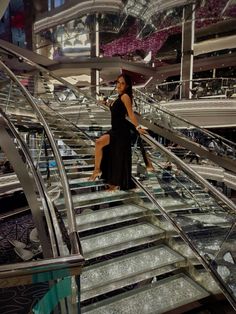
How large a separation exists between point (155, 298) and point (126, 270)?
0.34 metres

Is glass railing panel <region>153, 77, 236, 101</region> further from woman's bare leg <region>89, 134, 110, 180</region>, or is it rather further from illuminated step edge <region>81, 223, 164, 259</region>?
illuminated step edge <region>81, 223, 164, 259</region>

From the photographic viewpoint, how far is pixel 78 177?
436 centimetres

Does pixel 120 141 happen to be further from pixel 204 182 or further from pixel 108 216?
pixel 204 182

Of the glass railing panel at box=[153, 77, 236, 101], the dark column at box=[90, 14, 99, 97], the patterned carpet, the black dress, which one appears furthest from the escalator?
the dark column at box=[90, 14, 99, 97]

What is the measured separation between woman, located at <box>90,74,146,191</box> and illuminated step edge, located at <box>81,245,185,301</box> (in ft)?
3.09

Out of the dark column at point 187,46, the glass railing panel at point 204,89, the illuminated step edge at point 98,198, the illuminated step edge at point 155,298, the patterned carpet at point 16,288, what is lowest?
the patterned carpet at point 16,288

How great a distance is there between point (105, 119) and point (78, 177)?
4.26 metres

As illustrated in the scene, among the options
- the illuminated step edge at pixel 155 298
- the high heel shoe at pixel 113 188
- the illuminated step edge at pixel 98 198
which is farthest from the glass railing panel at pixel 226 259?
the high heel shoe at pixel 113 188

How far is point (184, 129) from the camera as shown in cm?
829

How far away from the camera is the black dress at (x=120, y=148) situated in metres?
3.60

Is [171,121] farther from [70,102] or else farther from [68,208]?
[68,208]

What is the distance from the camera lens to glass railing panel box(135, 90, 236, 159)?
7676 mm

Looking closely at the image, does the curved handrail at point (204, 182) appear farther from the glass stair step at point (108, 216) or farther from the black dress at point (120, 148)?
the glass stair step at point (108, 216)

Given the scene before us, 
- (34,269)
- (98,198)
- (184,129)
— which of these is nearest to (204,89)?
(184,129)
